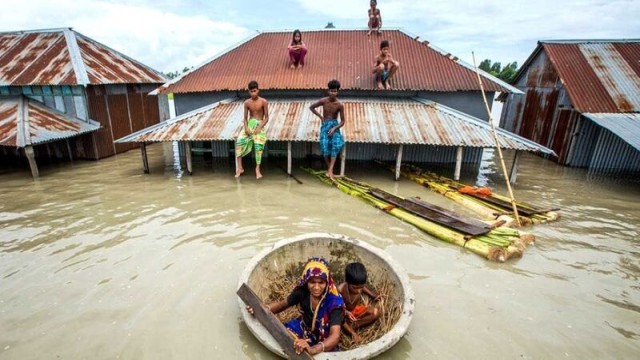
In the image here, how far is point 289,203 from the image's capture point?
7.87 meters

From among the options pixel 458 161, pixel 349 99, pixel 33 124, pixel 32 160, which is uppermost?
pixel 349 99

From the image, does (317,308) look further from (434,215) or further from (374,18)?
(374,18)

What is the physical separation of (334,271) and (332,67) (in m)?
9.37

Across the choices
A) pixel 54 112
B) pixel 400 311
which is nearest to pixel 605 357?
pixel 400 311

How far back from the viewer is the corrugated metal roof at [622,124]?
30.6 feet

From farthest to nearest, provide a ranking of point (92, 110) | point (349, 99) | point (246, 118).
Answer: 1. point (92, 110)
2. point (349, 99)
3. point (246, 118)

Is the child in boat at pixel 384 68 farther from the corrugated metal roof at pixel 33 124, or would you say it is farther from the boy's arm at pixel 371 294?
the corrugated metal roof at pixel 33 124

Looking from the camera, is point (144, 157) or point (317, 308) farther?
point (144, 157)

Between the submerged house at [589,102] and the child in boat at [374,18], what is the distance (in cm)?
746

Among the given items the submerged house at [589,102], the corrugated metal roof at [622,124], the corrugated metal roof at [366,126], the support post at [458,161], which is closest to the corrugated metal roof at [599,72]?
the submerged house at [589,102]

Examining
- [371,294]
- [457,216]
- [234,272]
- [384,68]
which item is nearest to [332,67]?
[384,68]

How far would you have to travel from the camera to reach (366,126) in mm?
9688

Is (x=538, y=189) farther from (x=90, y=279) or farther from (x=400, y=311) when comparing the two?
(x=90, y=279)

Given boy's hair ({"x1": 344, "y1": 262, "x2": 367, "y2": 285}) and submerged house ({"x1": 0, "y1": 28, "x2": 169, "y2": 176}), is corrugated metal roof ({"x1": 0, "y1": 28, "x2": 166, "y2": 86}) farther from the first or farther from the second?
boy's hair ({"x1": 344, "y1": 262, "x2": 367, "y2": 285})
